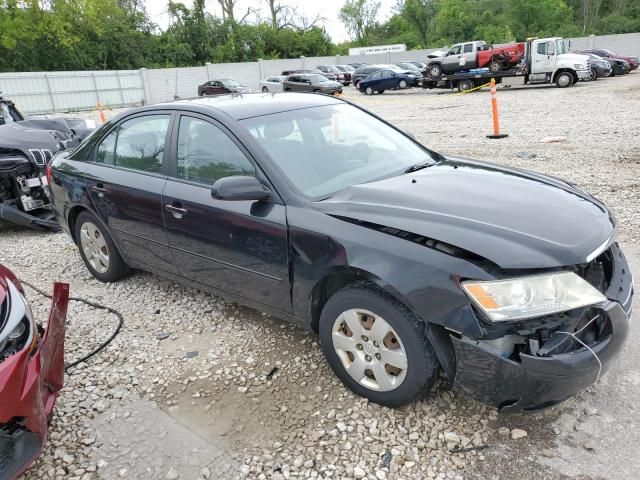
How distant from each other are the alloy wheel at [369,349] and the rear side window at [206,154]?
3.55 feet

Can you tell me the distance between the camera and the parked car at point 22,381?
7.01 feet

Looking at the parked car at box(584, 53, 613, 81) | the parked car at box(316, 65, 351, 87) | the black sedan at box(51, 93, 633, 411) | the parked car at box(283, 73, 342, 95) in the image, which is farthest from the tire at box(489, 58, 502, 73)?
the black sedan at box(51, 93, 633, 411)

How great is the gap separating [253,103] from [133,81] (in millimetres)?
36691

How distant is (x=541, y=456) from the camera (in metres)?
2.41

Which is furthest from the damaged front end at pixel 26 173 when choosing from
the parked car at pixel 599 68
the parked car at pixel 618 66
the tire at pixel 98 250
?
the parked car at pixel 618 66

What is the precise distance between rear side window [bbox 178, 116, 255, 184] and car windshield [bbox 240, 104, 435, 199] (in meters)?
0.17

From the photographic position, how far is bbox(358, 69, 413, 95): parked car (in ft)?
95.9

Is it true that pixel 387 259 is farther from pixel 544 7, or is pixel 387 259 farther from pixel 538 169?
pixel 544 7

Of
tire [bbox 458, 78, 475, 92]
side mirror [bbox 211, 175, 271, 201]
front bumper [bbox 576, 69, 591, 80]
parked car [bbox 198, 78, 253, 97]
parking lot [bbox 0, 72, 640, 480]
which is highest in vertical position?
side mirror [bbox 211, 175, 271, 201]

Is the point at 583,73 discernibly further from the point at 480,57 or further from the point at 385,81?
the point at 385,81

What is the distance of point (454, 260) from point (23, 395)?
194cm

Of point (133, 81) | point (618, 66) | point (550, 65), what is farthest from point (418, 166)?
point (133, 81)

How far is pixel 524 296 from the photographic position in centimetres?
224

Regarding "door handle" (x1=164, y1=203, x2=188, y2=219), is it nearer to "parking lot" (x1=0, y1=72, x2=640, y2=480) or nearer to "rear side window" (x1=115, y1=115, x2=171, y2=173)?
"rear side window" (x1=115, y1=115, x2=171, y2=173)
